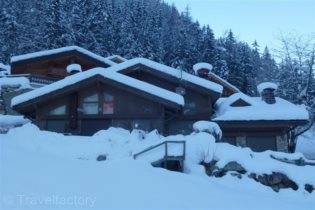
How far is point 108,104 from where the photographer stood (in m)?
23.9

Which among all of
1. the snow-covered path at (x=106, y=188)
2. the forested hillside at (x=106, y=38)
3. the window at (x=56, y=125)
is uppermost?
the forested hillside at (x=106, y=38)

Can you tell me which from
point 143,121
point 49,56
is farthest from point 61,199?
point 49,56

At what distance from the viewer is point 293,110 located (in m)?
25.9

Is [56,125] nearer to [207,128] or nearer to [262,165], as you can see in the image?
[207,128]

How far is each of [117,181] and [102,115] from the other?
12172 millimetres

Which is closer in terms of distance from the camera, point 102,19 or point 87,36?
point 87,36

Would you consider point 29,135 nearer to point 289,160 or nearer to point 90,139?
point 90,139

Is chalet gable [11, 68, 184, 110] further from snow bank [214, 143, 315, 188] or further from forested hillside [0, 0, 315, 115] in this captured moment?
forested hillside [0, 0, 315, 115]

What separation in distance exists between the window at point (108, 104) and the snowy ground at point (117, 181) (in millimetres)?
5029

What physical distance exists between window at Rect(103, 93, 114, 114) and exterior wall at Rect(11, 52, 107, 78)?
12.7 metres

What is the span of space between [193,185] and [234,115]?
43.6 ft

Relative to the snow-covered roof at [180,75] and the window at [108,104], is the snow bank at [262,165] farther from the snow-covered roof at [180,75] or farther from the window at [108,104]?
the window at [108,104]

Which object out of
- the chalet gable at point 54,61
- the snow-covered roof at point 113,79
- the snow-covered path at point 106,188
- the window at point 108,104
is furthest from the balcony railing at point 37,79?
the snow-covered path at point 106,188

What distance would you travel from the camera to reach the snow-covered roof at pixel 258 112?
25.3 m
